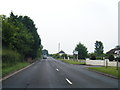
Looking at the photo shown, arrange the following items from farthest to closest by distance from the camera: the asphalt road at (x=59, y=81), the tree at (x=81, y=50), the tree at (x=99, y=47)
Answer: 1. the tree at (x=99, y=47)
2. the tree at (x=81, y=50)
3. the asphalt road at (x=59, y=81)

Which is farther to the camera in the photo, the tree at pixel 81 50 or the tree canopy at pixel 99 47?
the tree canopy at pixel 99 47

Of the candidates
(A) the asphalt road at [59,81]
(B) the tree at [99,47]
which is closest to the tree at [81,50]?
(B) the tree at [99,47]

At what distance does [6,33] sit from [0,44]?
2199 mm

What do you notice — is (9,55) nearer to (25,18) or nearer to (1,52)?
(1,52)

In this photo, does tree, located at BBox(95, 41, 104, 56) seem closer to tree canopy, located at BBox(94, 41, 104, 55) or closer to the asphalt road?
tree canopy, located at BBox(94, 41, 104, 55)

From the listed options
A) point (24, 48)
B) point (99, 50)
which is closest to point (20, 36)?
point (24, 48)

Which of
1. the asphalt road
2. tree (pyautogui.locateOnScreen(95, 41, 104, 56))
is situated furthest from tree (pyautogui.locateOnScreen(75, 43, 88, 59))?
the asphalt road

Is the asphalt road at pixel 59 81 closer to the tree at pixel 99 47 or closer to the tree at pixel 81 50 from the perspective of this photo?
the tree at pixel 81 50

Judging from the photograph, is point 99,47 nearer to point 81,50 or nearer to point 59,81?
point 81,50

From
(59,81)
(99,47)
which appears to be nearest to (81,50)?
(99,47)

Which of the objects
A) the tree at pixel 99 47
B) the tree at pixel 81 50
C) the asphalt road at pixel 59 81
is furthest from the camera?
the tree at pixel 99 47

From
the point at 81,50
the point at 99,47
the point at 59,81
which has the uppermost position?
the point at 99,47

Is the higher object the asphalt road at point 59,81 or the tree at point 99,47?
the tree at point 99,47

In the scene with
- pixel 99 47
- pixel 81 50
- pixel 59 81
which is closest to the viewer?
pixel 59 81
